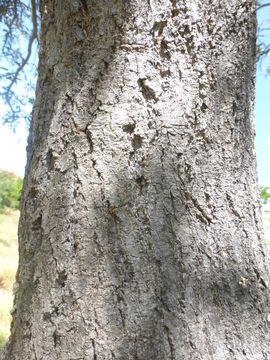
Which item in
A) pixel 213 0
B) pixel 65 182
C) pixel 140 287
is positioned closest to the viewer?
pixel 140 287

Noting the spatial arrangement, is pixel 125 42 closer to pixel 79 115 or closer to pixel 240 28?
pixel 79 115

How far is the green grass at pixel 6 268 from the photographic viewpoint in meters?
3.26

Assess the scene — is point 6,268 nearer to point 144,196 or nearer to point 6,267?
point 6,267

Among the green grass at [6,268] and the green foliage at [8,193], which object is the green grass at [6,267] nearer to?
the green grass at [6,268]

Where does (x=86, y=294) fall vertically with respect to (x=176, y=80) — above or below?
below

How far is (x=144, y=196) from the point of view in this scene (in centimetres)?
94

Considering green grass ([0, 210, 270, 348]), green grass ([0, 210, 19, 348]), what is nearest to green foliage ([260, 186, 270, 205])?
green grass ([0, 210, 270, 348])

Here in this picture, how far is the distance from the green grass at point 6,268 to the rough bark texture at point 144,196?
2.16m

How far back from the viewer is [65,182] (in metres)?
0.99

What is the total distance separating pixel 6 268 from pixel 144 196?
394cm

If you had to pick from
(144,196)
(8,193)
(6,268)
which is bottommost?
(6,268)

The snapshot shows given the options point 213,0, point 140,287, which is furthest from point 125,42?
point 140,287

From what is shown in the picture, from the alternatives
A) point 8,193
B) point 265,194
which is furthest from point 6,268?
point 8,193

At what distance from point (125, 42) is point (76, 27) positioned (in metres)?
0.16
